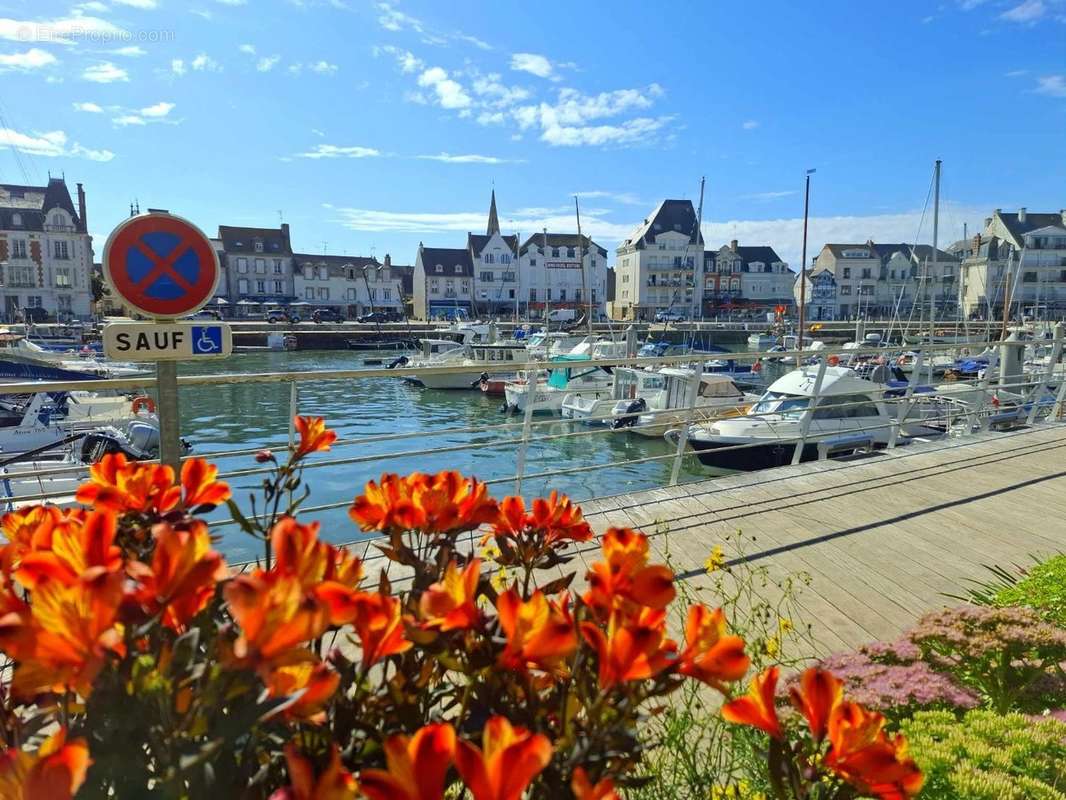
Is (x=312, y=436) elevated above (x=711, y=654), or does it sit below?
above

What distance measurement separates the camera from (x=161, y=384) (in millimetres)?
3143

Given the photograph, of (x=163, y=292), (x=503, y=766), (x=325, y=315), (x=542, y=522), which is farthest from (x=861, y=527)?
(x=325, y=315)

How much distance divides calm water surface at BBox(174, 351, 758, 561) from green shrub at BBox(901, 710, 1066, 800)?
6.84 metres

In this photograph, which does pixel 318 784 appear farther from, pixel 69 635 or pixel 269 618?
pixel 69 635

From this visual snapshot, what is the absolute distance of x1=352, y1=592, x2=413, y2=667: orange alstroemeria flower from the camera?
Answer: 2.93ft

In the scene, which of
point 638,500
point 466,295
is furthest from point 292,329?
point 638,500

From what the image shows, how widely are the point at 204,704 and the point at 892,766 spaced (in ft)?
2.79

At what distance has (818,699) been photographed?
1.01 m

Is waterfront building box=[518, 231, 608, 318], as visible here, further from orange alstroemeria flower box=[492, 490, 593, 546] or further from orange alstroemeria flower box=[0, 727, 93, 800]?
A: orange alstroemeria flower box=[0, 727, 93, 800]

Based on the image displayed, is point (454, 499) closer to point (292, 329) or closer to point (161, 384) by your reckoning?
point (161, 384)

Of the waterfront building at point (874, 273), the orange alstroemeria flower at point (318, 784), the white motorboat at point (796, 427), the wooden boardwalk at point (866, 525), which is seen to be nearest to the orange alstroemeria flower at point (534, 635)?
the orange alstroemeria flower at point (318, 784)

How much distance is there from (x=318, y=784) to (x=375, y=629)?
19 centimetres

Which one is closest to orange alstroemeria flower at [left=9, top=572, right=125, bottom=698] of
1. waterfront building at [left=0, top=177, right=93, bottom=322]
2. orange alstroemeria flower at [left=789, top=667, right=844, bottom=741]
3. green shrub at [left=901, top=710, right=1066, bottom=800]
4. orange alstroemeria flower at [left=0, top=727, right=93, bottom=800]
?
orange alstroemeria flower at [left=0, top=727, right=93, bottom=800]

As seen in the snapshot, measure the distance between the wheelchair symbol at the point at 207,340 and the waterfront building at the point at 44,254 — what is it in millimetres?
71513
